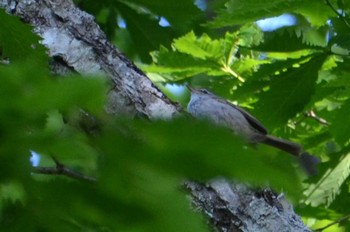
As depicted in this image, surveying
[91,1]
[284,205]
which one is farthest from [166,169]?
[91,1]

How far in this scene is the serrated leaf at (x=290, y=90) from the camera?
287cm

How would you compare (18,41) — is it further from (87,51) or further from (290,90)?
(290,90)

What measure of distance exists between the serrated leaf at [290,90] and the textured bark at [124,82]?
2.35 ft

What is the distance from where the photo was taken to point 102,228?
0.85 metres

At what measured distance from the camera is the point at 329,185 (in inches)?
134

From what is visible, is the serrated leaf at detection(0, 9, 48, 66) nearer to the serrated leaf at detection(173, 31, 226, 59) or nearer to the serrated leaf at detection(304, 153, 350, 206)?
the serrated leaf at detection(173, 31, 226, 59)

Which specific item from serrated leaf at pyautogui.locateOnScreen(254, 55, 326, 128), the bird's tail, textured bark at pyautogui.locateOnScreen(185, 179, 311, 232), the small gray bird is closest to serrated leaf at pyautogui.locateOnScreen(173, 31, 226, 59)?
the small gray bird

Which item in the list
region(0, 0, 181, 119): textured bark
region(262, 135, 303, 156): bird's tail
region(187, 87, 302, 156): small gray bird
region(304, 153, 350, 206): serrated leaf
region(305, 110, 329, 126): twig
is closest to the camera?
region(0, 0, 181, 119): textured bark

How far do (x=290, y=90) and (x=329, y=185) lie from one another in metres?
0.70

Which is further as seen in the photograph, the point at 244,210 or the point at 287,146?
the point at 287,146

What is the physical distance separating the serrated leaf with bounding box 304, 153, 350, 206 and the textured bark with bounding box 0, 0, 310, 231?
1.17m

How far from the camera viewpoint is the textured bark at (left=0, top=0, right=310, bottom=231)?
2016 millimetres

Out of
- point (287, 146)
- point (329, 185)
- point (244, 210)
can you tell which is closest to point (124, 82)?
point (244, 210)

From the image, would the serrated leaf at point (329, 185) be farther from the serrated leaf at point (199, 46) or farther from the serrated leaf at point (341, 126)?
the serrated leaf at point (199, 46)
